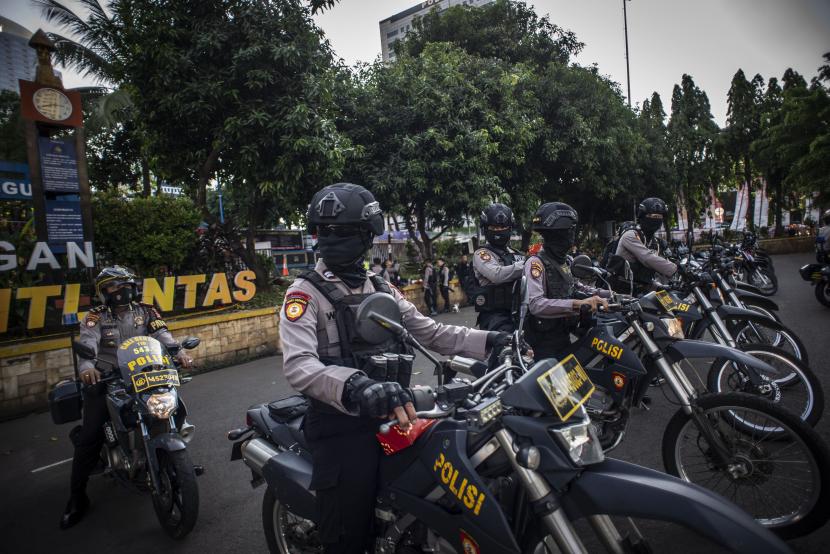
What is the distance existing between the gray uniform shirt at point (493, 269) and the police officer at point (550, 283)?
416mm

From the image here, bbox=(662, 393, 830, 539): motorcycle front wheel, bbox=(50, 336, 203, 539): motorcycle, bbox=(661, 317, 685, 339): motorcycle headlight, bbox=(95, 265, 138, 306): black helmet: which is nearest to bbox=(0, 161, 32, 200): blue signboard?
bbox=(95, 265, 138, 306): black helmet

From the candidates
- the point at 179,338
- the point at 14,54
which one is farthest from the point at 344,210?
the point at 14,54

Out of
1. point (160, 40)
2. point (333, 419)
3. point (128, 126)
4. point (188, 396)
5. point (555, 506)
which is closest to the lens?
point (555, 506)

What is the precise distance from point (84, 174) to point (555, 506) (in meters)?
9.35

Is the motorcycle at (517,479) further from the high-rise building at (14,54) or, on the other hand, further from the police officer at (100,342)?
Result: the high-rise building at (14,54)

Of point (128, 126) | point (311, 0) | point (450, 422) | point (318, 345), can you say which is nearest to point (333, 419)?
point (318, 345)

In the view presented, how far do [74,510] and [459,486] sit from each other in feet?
10.9

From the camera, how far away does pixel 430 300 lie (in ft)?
42.3

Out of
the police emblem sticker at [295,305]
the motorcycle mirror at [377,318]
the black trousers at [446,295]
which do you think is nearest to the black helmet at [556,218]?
the police emblem sticker at [295,305]

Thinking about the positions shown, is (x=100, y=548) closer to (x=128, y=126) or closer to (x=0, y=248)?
(x=0, y=248)

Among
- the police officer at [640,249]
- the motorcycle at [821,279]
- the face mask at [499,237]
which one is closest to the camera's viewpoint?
the face mask at [499,237]

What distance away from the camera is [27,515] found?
349cm

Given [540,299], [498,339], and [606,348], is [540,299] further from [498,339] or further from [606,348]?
[498,339]

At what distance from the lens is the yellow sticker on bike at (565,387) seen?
148cm
